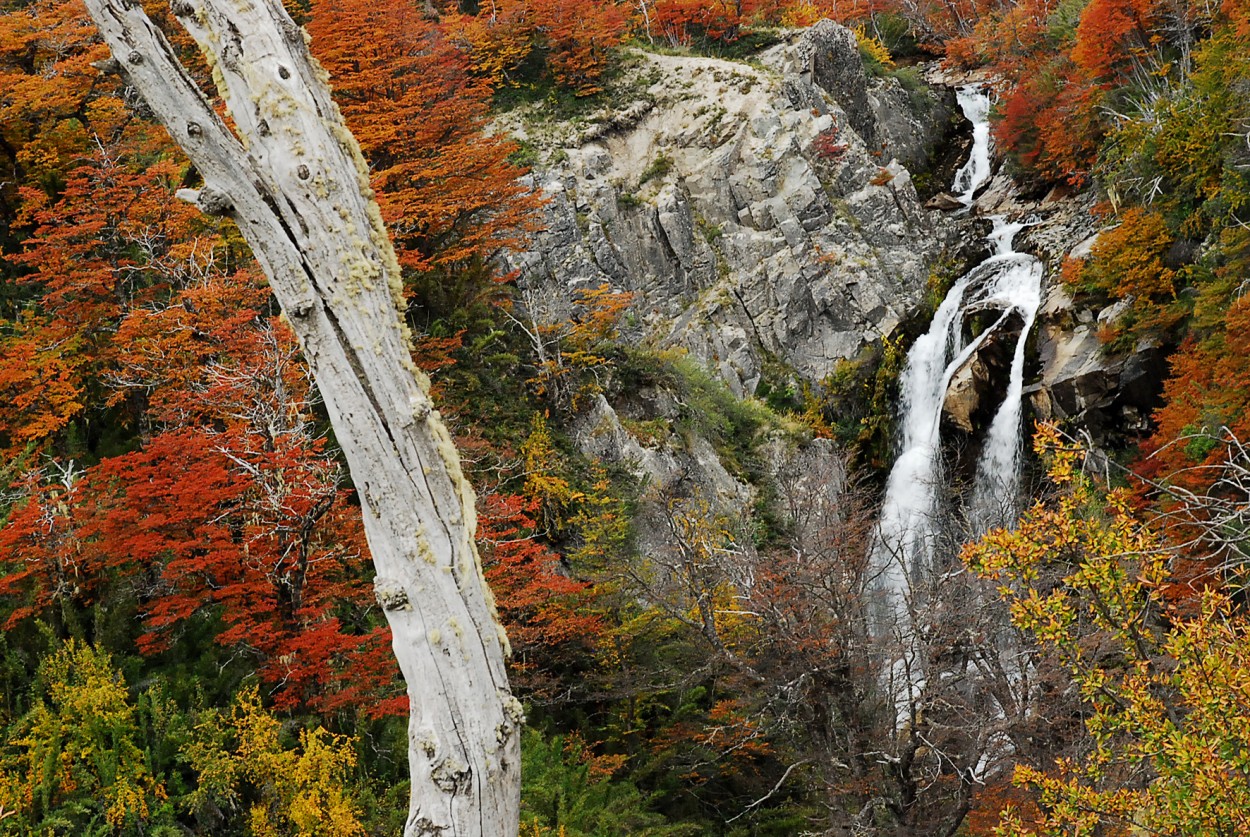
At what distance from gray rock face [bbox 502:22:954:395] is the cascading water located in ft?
5.63

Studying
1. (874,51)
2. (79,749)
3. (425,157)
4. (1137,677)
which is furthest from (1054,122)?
(79,749)

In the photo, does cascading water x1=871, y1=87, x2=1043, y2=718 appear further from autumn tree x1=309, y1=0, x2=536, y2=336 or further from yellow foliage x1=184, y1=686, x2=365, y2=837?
yellow foliage x1=184, y1=686, x2=365, y2=837

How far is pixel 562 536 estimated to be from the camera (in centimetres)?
1276

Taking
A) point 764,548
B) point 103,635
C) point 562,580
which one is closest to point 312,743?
point 103,635

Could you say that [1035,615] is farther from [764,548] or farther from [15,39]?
[15,39]

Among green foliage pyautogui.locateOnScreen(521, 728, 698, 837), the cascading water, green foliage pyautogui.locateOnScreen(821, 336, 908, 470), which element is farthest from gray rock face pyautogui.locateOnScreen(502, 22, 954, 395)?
green foliage pyautogui.locateOnScreen(521, 728, 698, 837)

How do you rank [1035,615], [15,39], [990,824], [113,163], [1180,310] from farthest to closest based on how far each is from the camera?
[1180,310]
[15,39]
[113,163]
[990,824]
[1035,615]

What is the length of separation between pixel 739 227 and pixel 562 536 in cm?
1326

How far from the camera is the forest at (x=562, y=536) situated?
5566 millimetres

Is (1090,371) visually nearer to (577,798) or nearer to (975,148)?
(577,798)

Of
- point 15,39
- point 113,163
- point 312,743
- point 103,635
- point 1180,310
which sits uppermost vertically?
point 15,39

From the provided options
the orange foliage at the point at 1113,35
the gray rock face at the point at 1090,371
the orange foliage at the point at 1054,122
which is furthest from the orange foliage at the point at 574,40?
the gray rock face at the point at 1090,371

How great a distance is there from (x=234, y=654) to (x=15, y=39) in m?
11.9

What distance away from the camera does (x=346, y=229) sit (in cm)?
265
